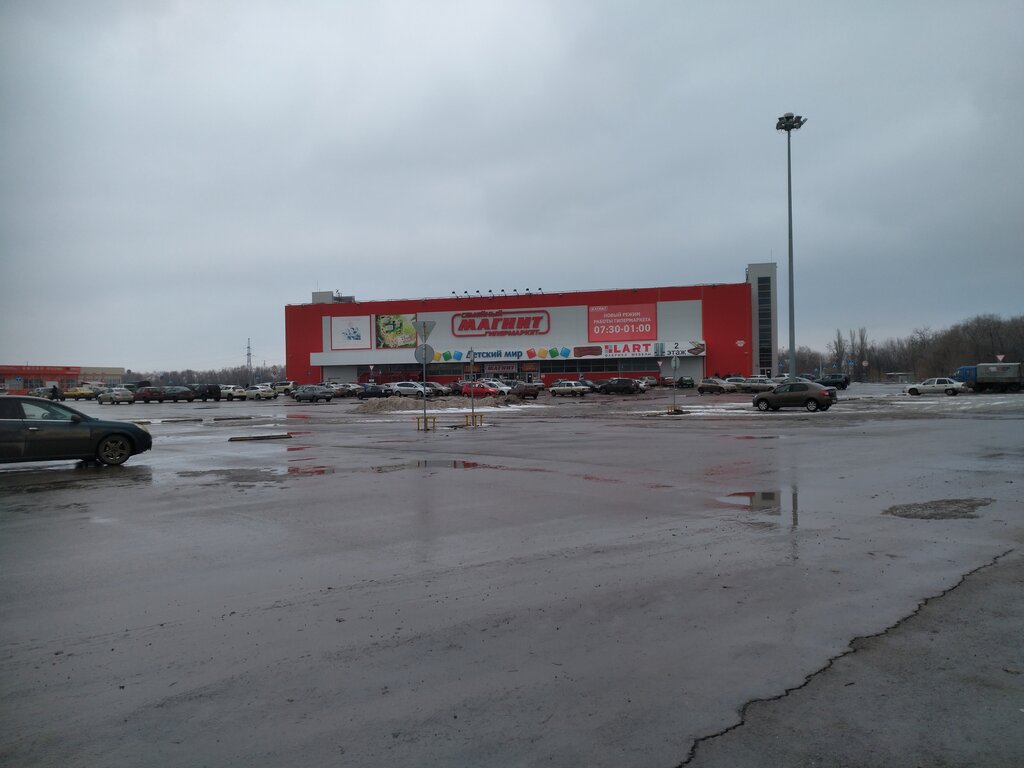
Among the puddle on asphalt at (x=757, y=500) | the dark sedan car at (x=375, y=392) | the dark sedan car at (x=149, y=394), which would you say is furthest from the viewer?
the dark sedan car at (x=375, y=392)

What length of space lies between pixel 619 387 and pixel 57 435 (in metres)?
51.4

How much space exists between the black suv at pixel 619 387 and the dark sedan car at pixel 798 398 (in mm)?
25742

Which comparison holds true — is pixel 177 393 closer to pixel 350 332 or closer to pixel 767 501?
pixel 350 332

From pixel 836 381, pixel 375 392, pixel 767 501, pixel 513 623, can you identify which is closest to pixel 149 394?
pixel 375 392

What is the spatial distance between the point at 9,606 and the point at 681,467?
10930mm

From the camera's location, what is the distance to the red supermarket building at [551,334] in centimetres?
7350

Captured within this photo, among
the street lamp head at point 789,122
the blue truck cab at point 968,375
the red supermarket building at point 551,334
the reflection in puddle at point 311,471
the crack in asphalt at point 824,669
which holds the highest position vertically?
the street lamp head at point 789,122

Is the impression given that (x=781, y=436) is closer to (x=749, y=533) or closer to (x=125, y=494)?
(x=749, y=533)

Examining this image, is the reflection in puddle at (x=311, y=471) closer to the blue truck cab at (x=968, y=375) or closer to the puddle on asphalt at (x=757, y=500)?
the puddle on asphalt at (x=757, y=500)

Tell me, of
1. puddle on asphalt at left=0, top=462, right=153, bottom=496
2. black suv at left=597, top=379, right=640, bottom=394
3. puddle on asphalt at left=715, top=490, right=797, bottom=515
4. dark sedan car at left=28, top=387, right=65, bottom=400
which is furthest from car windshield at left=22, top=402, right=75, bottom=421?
black suv at left=597, top=379, right=640, bottom=394

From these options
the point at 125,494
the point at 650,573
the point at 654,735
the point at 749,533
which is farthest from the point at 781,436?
the point at 654,735

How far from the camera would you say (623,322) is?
250 ft

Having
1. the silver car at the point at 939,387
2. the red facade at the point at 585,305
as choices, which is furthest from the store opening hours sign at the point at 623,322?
the silver car at the point at 939,387

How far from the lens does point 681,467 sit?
44.6 feet
